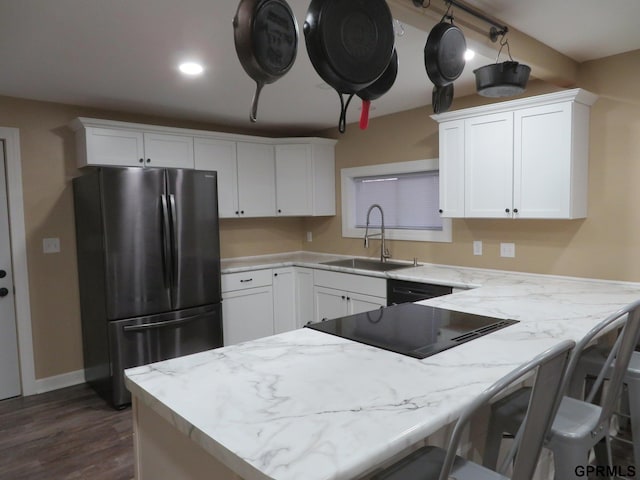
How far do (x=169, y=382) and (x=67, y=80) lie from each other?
8.32 ft

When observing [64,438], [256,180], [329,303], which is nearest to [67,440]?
[64,438]

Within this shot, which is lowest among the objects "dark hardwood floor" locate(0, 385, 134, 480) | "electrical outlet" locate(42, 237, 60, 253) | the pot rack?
"dark hardwood floor" locate(0, 385, 134, 480)

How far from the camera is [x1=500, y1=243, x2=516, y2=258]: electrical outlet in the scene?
3.31 metres

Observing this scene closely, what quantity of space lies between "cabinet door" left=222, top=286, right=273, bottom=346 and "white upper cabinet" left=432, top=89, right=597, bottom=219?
194 centimetres

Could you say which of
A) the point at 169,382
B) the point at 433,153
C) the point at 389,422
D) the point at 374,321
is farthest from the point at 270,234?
the point at 389,422

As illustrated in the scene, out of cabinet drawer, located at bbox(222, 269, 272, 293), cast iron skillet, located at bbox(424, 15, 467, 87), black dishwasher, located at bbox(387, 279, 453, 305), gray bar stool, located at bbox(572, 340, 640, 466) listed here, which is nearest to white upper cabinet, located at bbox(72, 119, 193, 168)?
cabinet drawer, located at bbox(222, 269, 272, 293)

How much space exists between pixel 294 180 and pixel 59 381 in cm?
276

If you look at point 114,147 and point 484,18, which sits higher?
point 484,18

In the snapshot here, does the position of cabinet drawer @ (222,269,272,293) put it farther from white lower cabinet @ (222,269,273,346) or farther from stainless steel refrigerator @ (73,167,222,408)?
stainless steel refrigerator @ (73,167,222,408)

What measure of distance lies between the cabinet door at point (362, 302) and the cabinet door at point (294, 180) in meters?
1.19

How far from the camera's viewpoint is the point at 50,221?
3.51m

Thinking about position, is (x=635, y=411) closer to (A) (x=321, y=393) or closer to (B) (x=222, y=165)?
(A) (x=321, y=393)

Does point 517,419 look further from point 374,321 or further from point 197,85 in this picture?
point 197,85

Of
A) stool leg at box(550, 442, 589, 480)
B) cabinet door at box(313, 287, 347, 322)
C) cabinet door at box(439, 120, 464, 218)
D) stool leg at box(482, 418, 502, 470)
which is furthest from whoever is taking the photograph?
cabinet door at box(313, 287, 347, 322)
